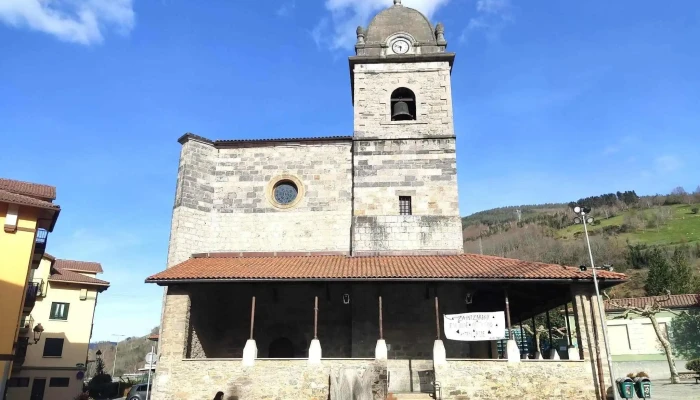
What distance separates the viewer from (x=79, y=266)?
38000mm

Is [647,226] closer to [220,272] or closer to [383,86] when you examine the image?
[383,86]

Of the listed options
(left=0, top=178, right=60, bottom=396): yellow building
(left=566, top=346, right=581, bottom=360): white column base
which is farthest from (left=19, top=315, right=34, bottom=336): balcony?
(left=566, top=346, right=581, bottom=360): white column base

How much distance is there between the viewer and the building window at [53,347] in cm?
3003

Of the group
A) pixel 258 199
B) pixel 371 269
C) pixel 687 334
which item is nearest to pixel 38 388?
pixel 258 199

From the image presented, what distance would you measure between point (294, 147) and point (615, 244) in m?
71.3

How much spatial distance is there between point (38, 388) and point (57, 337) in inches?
126

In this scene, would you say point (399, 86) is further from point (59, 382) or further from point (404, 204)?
point (59, 382)

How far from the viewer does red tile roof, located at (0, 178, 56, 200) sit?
19.0 m

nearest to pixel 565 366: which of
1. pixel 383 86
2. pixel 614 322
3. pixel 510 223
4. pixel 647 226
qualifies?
pixel 383 86

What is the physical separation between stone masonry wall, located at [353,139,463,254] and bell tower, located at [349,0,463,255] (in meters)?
0.04

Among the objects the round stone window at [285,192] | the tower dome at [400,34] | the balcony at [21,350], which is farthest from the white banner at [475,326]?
the balcony at [21,350]

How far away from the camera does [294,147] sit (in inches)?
803

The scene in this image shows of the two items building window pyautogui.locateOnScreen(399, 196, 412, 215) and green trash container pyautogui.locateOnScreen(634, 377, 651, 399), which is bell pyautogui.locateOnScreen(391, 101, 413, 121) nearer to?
building window pyautogui.locateOnScreen(399, 196, 412, 215)

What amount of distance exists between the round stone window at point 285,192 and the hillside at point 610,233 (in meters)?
41.4
